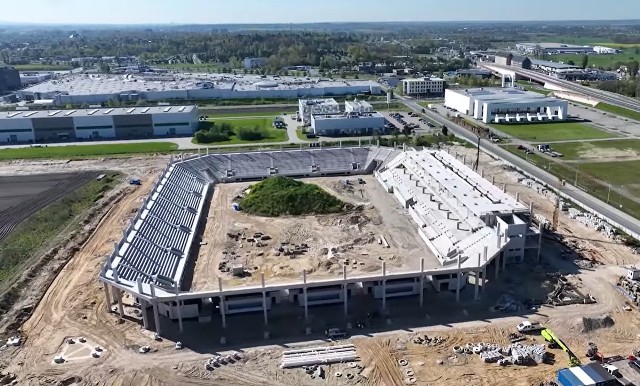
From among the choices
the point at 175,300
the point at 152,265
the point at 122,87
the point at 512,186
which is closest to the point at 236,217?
the point at 152,265

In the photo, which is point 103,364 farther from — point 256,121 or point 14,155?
point 256,121

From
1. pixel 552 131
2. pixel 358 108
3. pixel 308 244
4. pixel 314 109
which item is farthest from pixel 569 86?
pixel 308 244

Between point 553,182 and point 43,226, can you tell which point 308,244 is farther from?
point 553,182

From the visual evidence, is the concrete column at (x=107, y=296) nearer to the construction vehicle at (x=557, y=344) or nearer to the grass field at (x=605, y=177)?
the construction vehicle at (x=557, y=344)

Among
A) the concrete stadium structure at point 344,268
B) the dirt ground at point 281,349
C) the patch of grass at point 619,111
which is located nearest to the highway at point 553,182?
the dirt ground at point 281,349

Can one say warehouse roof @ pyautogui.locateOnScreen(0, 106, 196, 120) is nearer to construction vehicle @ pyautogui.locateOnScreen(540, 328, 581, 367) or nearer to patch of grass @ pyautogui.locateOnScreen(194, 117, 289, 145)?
patch of grass @ pyautogui.locateOnScreen(194, 117, 289, 145)
